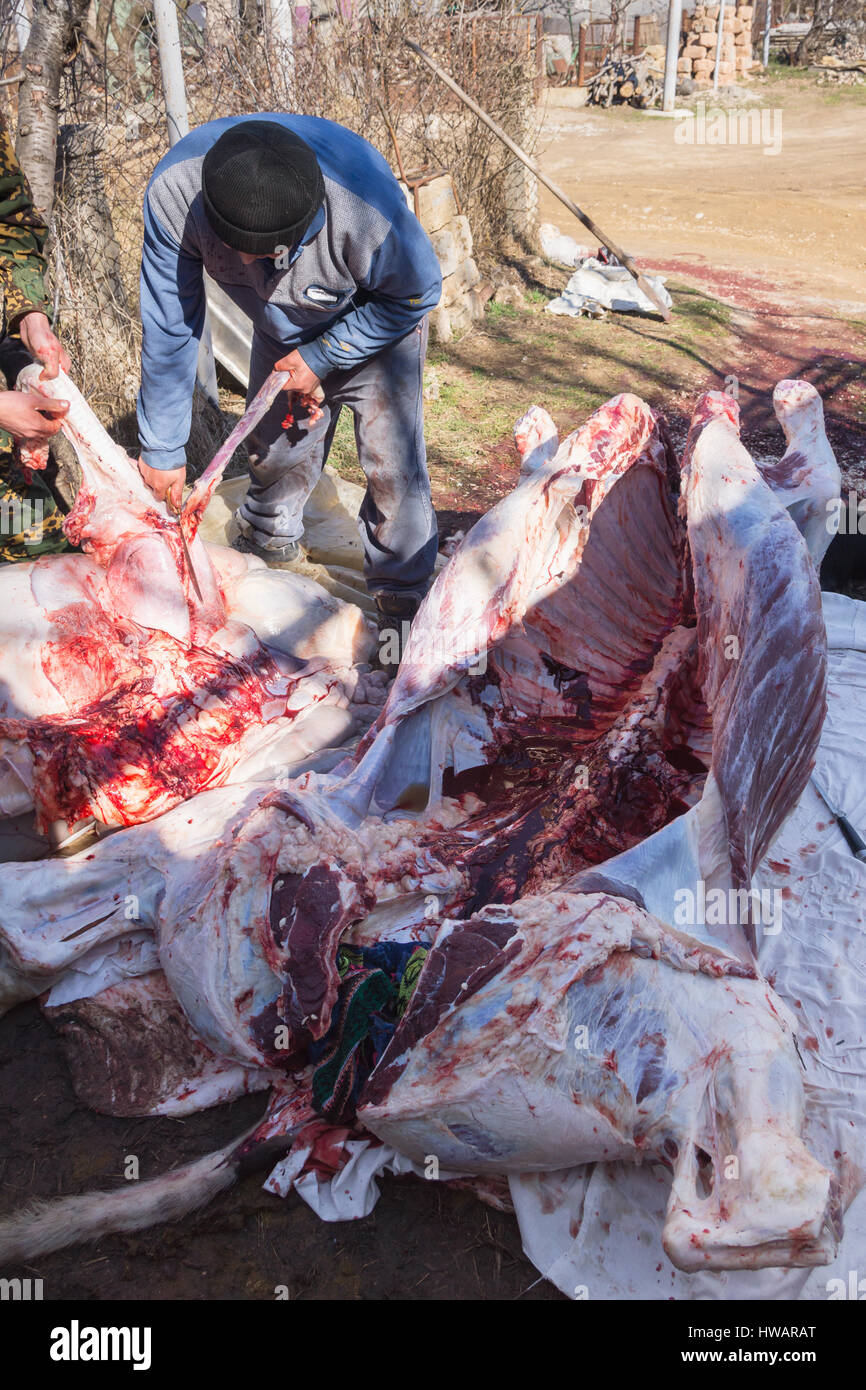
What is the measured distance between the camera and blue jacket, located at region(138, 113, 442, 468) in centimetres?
321

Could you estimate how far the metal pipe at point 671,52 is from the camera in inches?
593

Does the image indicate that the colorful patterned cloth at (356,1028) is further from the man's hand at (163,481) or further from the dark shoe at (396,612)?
the man's hand at (163,481)

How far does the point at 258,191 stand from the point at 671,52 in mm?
15922

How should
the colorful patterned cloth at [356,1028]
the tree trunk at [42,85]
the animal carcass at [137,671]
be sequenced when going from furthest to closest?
the tree trunk at [42,85], the animal carcass at [137,671], the colorful patterned cloth at [356,1028]

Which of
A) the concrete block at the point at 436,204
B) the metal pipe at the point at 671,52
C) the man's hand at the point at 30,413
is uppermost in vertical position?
the metal pipe at the point at 671,52

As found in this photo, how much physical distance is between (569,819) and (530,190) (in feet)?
29.6

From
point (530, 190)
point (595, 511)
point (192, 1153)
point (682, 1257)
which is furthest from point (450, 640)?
point (530, 190)

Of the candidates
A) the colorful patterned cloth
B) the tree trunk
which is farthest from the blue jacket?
the colorful patterned cloth

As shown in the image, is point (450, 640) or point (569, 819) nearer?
point (569, 819)

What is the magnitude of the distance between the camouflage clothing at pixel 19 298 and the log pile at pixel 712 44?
59.7ft

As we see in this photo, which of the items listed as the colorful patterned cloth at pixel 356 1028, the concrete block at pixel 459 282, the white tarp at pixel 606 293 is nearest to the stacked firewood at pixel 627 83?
the white tarp at pixel 606 293

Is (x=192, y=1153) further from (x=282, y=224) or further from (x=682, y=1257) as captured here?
(x=282, y=224)

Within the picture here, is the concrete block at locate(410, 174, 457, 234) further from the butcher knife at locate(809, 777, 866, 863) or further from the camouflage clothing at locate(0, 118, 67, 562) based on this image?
the butcher knife at locate(809, 777, 866, 863)

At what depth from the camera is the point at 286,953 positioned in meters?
2.20
